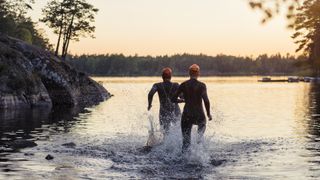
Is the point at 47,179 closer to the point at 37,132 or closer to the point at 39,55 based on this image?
the point at 37,132

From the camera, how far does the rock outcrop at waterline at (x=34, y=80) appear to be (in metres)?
41.5

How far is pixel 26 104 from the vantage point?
137 feet

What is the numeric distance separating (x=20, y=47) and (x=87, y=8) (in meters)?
32.2

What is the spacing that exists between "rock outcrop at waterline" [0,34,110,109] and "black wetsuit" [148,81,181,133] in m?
23.9

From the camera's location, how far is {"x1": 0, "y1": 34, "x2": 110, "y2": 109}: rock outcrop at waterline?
4147 centimetres

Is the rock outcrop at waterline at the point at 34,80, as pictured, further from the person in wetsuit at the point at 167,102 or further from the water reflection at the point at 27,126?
the person in wetsuit at the point at 167,102

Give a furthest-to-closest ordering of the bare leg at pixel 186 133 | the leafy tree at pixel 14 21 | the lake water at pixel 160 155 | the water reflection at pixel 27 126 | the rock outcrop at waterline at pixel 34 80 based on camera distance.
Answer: the leafy tree at pixel 14 21
the rock outcrop at waterline at pixel 34 80
the water reflection at pixel 27 126
the bare leg at pixel 186 133
the lake water at pixel 160 155

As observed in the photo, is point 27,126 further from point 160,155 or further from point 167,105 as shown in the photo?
point 160,155

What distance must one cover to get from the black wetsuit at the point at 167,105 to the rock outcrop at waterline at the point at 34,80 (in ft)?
78.4

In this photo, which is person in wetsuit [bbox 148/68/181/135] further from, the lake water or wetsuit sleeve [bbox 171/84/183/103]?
wetsuit sleeve [bbox 171/84/183/103]

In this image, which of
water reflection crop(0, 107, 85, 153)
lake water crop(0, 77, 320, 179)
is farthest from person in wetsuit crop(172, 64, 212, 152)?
water reflection crop(0, 107, 85, 153)

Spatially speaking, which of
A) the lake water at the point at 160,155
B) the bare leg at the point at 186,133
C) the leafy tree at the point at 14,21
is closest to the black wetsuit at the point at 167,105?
the lake water at the point at 160,155

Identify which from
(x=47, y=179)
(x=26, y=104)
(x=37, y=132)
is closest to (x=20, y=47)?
(x=26, y=104)

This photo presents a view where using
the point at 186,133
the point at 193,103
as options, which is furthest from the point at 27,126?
the point at 193,103
